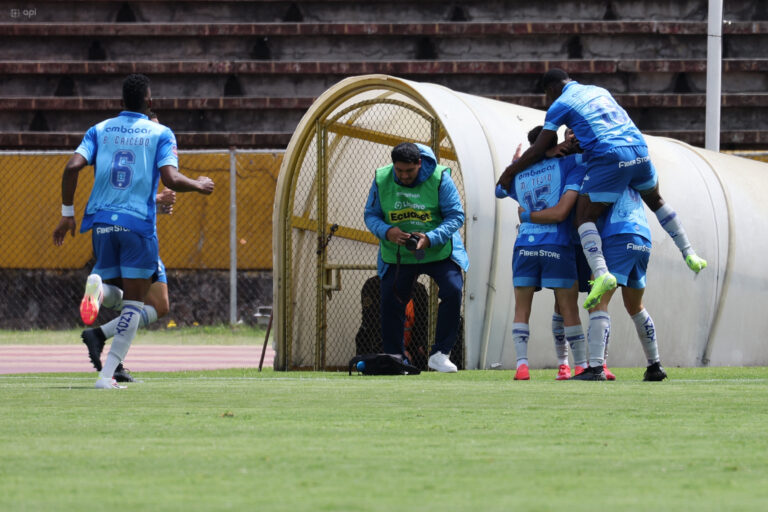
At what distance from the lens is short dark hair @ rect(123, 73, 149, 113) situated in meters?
8.70

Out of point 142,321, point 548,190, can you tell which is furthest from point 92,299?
point 548,190

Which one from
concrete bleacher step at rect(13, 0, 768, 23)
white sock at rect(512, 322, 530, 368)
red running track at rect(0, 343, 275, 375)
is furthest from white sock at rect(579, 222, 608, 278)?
concrete bleacher step at rect(13, 0, 768, 23)

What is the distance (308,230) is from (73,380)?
13.4 feet

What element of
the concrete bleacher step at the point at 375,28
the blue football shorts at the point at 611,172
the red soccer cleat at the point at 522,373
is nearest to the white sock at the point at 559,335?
the red soccer cleat at the point at 522,373

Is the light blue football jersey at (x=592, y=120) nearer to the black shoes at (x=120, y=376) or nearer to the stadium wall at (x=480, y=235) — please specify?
the stadium wall at (x=480, y=235)

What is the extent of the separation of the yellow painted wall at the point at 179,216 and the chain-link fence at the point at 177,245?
0.04ft

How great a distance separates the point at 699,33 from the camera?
73.5ft

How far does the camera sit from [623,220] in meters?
9.06

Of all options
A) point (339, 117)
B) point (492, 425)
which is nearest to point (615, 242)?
point (492, 425)

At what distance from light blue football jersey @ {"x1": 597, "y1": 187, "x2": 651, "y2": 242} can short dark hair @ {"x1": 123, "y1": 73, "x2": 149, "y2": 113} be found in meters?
2.89

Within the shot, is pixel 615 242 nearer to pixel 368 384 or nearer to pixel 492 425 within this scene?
pixel 368 384

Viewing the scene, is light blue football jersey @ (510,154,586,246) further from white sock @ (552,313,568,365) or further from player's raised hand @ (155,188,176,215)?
player's raised hand @ (155,188,176,215)

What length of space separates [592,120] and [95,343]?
3276 mm

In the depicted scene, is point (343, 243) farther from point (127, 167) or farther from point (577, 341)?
point (127, 167)
